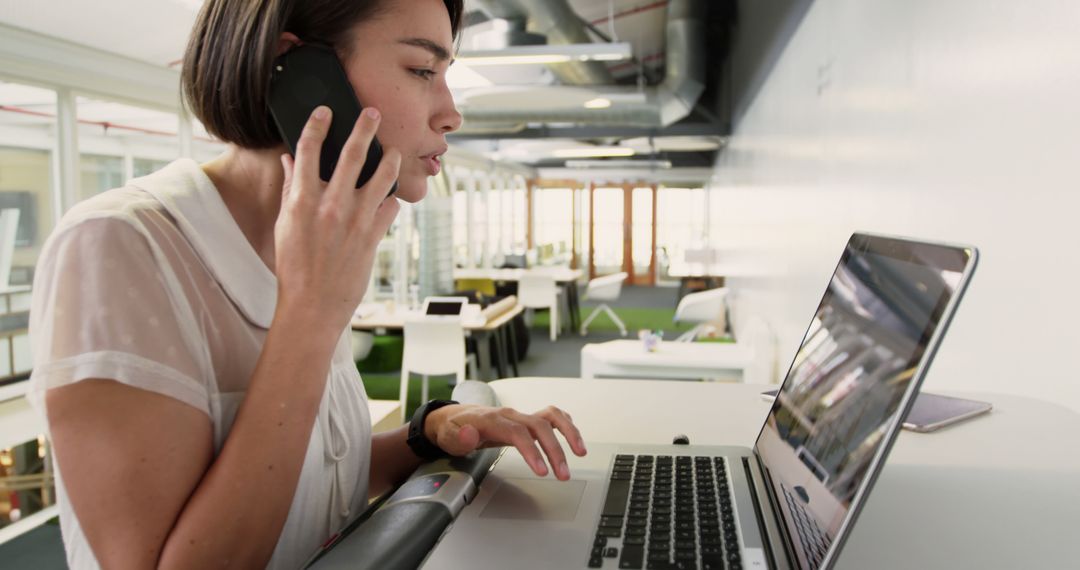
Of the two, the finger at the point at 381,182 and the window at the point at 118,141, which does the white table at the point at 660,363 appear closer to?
the finger at the point at 381,182

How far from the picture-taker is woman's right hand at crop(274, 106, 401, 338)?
0.76m

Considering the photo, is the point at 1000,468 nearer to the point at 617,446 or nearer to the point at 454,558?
the point at 617,446

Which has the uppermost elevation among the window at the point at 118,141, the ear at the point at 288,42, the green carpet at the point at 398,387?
the window at the point at 118,141

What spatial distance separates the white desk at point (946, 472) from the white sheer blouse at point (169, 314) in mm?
359

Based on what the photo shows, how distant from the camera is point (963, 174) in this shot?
5.35 ft

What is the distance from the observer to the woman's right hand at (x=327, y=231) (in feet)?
2.49

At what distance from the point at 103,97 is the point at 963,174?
219 inches

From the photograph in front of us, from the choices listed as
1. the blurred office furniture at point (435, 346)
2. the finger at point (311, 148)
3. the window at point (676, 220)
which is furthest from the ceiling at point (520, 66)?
the blurred office furniture at point (435, 346)

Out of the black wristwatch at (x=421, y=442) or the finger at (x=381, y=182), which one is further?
the black wristwatch at (x=421, y=442)

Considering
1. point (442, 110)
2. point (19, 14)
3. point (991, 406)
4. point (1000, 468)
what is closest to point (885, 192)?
point (991, 406)

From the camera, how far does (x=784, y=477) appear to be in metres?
0.82

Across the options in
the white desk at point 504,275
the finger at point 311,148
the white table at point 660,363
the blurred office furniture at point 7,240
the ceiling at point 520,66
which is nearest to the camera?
the finger at point 311,148

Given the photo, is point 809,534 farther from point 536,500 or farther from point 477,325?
point 477,325

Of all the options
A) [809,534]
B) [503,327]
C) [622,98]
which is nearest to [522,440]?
[809,534]
